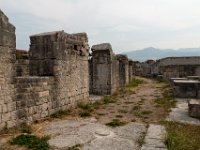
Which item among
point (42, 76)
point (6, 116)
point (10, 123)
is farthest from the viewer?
point (42, 76)

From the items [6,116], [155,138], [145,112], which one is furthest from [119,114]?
[6,116]

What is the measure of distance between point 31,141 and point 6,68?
177cm

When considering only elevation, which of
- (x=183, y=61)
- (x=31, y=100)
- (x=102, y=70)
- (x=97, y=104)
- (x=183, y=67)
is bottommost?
(x=97, y=104)

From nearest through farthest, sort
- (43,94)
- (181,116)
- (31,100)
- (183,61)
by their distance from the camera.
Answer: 1. (31,100)
2. (43,94)
3. (181,116)
4. (183,61)

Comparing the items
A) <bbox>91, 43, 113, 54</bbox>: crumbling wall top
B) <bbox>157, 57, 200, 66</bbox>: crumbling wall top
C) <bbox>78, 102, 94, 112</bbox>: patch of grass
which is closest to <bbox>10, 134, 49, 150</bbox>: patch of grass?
<bbox>78, 102, 94, 112</bbox>: patch of grass

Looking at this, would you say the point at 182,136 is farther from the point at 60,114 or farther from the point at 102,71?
the point at 102,71

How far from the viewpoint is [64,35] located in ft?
27.0

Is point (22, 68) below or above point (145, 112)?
above

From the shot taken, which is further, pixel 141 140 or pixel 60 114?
pixel 60 114

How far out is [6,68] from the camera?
5941 millimetres

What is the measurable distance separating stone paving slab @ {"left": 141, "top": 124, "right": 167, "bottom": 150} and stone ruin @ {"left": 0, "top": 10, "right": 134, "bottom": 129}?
2827mm

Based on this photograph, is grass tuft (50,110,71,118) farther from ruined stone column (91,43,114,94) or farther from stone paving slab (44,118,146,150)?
ruined stone column (91,43,114,94)

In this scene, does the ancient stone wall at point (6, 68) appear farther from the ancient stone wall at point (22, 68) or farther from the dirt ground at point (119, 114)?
the ancient stone wall at point (22, 68)

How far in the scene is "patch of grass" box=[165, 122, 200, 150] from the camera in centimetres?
494
